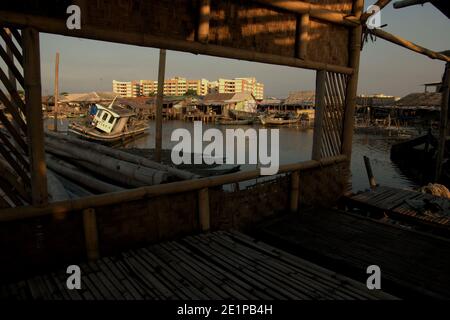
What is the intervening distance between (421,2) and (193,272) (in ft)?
25.2

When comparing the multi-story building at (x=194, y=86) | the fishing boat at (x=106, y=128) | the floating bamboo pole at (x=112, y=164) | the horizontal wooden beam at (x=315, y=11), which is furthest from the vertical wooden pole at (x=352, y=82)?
the multi-story building at (x=194, y=86)

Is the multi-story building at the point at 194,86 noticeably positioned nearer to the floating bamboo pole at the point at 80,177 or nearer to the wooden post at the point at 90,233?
the floating bamboo pole at the point at 80,177

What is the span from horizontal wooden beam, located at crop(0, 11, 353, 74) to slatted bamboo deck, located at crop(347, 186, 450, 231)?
385 cm

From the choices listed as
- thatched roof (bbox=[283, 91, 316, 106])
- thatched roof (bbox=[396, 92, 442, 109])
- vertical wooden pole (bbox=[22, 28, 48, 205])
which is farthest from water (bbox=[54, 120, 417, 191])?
thatched roof (bbox=[283, 91, 316, 106])

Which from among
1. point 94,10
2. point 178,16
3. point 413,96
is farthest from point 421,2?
point 413,96

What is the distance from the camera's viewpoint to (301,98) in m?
66.2

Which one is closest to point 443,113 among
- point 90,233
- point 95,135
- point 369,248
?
point 369,248

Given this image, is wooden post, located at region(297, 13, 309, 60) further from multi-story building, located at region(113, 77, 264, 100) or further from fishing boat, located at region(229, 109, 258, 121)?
multi-story building, located at region(113, 77, 264, 100)

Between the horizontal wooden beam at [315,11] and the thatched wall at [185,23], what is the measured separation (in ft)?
0.37

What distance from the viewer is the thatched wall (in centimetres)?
297

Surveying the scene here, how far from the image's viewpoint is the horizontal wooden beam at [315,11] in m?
4.59

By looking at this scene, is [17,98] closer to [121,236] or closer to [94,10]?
[94,10]

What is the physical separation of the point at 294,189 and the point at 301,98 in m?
64.3

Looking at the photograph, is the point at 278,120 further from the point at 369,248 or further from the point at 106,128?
the point at 369,248
